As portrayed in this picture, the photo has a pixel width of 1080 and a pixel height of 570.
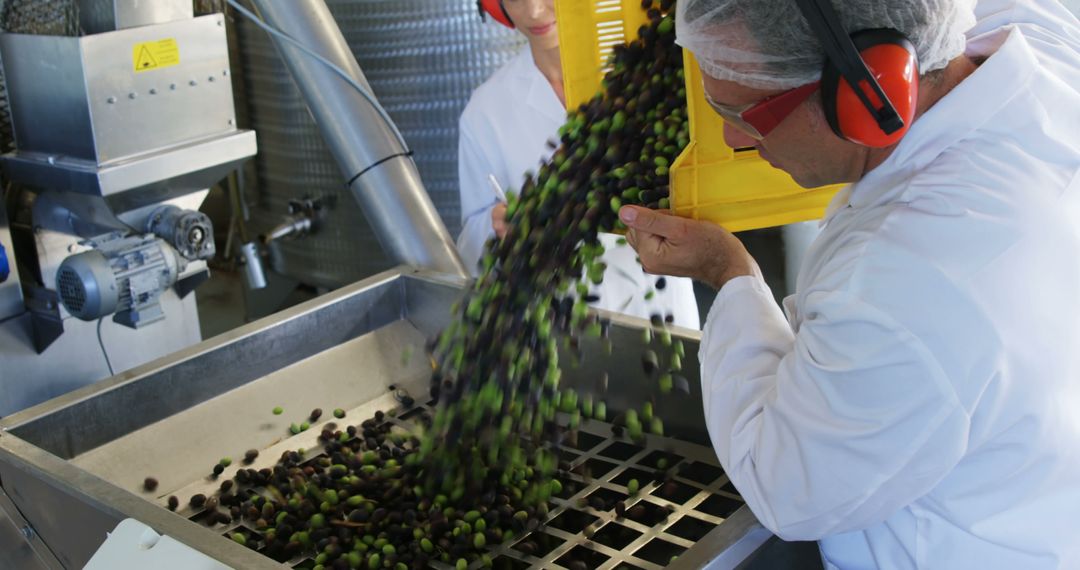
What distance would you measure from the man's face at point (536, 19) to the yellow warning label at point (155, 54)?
619 mm

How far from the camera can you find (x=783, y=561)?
125cm

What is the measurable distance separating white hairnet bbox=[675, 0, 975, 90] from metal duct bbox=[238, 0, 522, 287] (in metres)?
1.89

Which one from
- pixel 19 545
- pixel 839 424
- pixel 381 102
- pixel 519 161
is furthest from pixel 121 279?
pixel 839 424

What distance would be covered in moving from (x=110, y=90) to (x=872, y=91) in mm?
1369

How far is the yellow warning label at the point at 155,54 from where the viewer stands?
184 centimetres

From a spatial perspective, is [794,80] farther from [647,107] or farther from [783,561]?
[783,561]

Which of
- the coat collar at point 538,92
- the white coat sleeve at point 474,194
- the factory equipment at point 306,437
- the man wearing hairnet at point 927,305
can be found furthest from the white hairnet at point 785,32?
the white coat sleeve at point 474,194

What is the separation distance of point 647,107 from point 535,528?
0.60 metres

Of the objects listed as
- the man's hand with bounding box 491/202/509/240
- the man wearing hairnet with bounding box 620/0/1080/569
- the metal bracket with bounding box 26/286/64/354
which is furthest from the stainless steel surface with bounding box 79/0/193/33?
the man wearing hairnet with bounding box 620/0/1080/569

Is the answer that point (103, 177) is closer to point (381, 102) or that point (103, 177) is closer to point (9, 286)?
point (9, 286)

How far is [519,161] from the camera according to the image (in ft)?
7.22

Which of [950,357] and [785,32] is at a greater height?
[785,32]

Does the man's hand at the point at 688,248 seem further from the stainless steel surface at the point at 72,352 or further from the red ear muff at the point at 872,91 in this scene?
the stainless steel surface at the point at 72,352

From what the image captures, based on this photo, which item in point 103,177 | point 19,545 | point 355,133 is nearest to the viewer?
point 19,545
